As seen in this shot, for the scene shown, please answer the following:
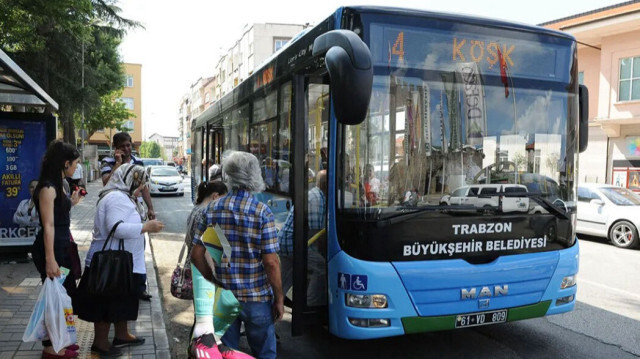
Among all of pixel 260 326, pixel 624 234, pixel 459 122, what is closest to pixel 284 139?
pixel 459 122

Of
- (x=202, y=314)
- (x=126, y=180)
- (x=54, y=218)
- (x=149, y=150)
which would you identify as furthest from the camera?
(x=149, y=150)

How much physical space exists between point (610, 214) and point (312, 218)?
31.8 ft

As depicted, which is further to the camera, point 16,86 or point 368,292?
point 16,86

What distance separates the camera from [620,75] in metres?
20.3

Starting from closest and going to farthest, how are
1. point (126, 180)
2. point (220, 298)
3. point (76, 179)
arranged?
point (220, 298), point (126, 180), point (76, 179)

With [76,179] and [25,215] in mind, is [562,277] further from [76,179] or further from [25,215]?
[76,179]

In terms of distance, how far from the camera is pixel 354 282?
3814mm

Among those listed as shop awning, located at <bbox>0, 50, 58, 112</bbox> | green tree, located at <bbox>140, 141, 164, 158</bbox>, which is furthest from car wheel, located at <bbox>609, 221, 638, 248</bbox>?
green tree, located at <bbox>140, 141, 164, 158</bbox>

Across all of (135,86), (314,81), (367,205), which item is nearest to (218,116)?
(314,81)

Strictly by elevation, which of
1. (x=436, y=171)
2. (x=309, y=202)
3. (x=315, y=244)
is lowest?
(x=315, y=244)

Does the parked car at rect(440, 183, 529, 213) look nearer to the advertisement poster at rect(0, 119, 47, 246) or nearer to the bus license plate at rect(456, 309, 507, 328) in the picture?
the bus license plate at rect(456, 309, 507, 328)

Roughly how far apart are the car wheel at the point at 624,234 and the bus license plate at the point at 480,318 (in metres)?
8.43

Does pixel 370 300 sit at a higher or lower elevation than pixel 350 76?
lower

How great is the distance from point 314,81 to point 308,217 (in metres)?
1.18
